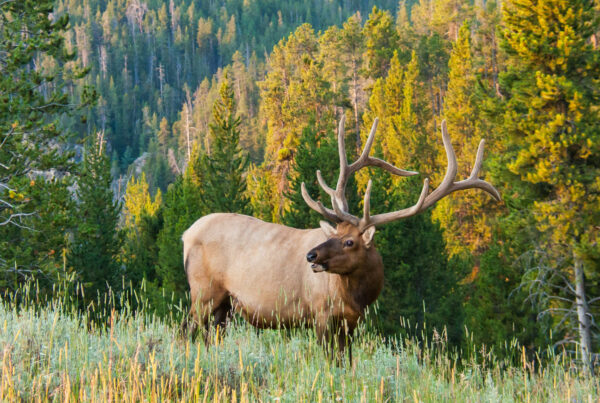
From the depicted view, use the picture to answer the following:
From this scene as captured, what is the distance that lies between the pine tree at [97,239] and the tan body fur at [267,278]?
797 inches

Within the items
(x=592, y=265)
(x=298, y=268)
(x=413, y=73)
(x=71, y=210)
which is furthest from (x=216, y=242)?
(x=413, y=73)

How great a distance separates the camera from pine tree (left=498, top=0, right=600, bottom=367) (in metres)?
14.3

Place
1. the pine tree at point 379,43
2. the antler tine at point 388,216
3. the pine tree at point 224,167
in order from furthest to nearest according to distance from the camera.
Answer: the pine tree at point 379,43 < the pine tree at point 224,167 < the antler tine at point 388,216

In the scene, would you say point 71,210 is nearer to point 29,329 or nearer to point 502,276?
point 502,276

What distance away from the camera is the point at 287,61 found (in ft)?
144

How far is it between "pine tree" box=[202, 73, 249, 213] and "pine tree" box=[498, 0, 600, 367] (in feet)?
44.4

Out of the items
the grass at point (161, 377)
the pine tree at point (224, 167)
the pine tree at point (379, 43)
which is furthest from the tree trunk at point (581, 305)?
the pine tree at point (379, 43)

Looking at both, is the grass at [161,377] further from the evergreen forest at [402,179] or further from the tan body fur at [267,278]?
the tan body fur at [267,278]

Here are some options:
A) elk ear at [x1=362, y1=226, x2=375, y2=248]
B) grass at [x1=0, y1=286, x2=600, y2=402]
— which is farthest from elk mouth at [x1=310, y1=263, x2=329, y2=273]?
grass at [x1=0, y1=286, x2=600, y2=402]

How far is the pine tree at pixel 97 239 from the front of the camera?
26906mm

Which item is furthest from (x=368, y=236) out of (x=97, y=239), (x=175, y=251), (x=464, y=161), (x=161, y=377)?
(x=97, y=239)

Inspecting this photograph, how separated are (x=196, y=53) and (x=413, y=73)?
395 ft

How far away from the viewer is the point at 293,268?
5867 millimetres

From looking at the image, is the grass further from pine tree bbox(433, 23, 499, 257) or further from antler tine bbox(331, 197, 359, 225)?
pine tree bbox(433, 23, 499, 257)
